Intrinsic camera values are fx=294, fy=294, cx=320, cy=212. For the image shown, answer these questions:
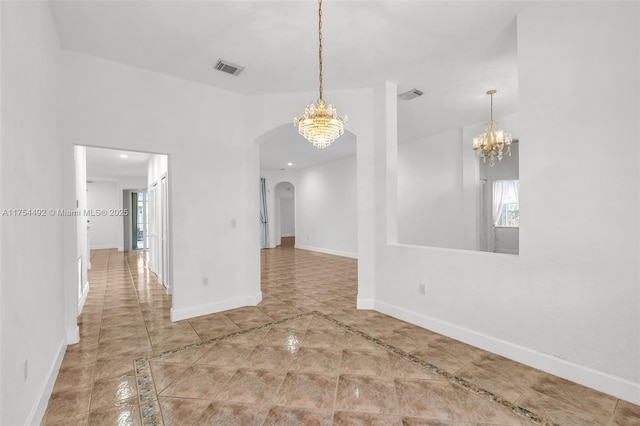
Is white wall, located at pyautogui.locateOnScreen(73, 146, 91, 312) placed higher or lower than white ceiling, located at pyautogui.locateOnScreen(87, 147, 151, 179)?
lower

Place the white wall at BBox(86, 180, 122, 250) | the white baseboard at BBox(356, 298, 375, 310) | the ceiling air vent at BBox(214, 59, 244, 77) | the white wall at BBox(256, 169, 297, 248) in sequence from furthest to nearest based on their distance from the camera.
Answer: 1. the white wall at BBox(86, 180, 122, 250)
2. the white wall at BBox(256, 169, 297, 248)
3. the white baseboard at BBox(356, 298, 375, 310)
4. the ceiling air vent at BBox(214, 59, 244, 77)

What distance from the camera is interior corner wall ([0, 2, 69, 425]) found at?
5.15 feet

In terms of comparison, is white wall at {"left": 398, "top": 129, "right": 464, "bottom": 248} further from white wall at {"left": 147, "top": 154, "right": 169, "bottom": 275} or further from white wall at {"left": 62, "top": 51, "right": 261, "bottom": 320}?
white wall at {"left": 147, "top": 154, "right": 169, "bottom": 275}

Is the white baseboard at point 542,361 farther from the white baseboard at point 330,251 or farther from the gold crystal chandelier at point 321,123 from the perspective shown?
the white baseboard at point 330,251

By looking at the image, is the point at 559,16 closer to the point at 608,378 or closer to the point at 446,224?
the point at 608,378

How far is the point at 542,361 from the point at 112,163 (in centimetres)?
989

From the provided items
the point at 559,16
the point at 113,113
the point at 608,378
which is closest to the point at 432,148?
the point at 559,16

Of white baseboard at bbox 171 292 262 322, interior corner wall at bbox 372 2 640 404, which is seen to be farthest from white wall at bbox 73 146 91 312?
interior corner wall at bbox 372 2 640 404

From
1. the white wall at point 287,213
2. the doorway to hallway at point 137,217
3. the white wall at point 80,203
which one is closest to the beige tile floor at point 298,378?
the white wall at point 80,203

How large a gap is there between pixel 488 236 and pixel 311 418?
250 inches

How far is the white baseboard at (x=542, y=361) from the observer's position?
7.08 feet

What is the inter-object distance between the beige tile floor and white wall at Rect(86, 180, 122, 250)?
31.4ft

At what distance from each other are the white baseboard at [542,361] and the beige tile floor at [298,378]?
74mm

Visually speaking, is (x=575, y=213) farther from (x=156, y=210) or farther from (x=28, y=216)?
(x=156, y=210)
